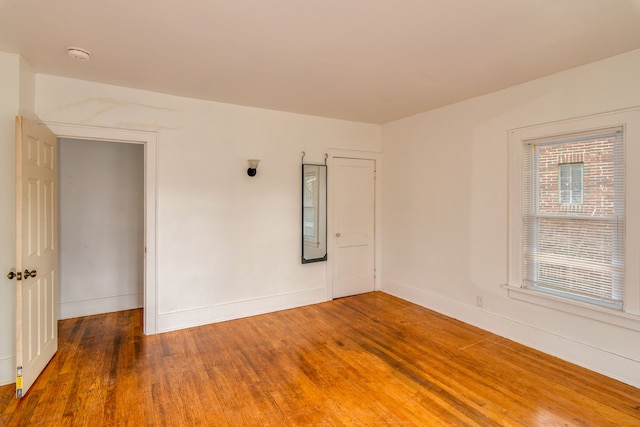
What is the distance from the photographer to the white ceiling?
2.00 m

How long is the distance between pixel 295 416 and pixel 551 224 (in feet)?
9.40

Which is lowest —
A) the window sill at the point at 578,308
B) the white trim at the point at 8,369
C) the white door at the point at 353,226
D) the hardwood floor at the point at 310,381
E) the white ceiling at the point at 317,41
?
the hardwood floor at the point at 310,381

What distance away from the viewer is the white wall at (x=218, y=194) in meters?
3.42

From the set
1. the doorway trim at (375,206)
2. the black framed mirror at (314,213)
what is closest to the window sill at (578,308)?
the doorway trim at (375,206)

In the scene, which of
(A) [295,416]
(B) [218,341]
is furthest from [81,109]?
(A) [295,416]

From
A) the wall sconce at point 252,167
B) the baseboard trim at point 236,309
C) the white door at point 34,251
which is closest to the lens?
the white door at point 34,251

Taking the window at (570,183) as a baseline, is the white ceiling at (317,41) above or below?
above

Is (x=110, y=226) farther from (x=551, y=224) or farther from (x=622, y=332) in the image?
(x=622, y=332)

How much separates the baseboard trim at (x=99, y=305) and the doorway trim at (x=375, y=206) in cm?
264

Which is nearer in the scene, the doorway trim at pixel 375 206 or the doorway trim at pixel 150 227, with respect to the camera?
the doorway trim at pixel 150 227

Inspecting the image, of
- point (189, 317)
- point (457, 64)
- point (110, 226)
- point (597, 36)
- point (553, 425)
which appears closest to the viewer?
point (553, 425)

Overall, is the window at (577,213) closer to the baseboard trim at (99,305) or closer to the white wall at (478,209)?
the white wall at (478,209)

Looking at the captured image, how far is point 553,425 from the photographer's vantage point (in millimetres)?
2156

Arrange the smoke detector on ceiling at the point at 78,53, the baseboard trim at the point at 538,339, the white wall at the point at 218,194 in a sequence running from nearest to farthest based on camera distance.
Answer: the smoke detector on ceiling at the point at 78,53 < the baseboard trim at the point at 538,339 < the white wall at the point at 218,194
